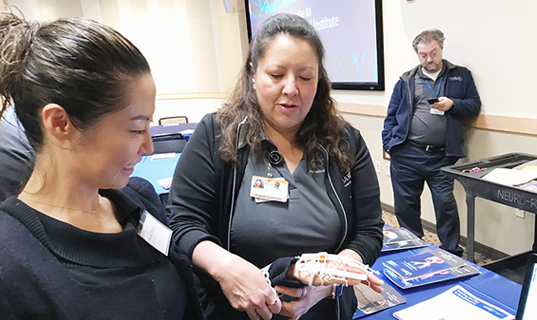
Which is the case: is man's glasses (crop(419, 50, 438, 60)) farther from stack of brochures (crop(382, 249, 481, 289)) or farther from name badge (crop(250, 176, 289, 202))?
name badge (crop(250, 176, 289, 202))

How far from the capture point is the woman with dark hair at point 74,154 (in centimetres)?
59

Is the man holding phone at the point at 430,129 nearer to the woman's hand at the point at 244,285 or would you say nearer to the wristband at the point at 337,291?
the wristband at the point at 337,291

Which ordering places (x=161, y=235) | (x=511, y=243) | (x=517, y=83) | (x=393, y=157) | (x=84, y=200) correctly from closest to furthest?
(x=84, y=200) < (x=161, y=235) < (x=517, y=83) < (x=511, y=243) < (x=393, y=157)

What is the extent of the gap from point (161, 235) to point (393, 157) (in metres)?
2.75

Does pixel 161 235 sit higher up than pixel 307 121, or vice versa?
pixel 307 121

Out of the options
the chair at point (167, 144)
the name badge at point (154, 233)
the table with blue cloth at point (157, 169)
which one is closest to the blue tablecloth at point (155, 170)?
the table with blue cloth at point (157, 169)

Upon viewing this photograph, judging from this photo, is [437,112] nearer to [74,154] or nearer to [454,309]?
[454,309]

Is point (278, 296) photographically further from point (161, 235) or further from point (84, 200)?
point (84, 200)

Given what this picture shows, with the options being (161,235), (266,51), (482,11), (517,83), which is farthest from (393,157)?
(161,235)

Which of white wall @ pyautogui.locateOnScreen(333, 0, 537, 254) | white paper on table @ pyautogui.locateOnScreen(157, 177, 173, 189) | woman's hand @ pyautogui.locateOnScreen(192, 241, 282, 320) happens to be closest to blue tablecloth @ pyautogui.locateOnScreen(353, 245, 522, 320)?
woman's hand @ pyautogui.locateOnScreen(192, 241, 282, 320)

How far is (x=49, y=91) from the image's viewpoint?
24.9 inches

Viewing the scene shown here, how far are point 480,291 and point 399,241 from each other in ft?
1.37

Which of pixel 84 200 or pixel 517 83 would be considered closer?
pixel 84 200

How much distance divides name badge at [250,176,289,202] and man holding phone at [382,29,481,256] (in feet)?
6.77
